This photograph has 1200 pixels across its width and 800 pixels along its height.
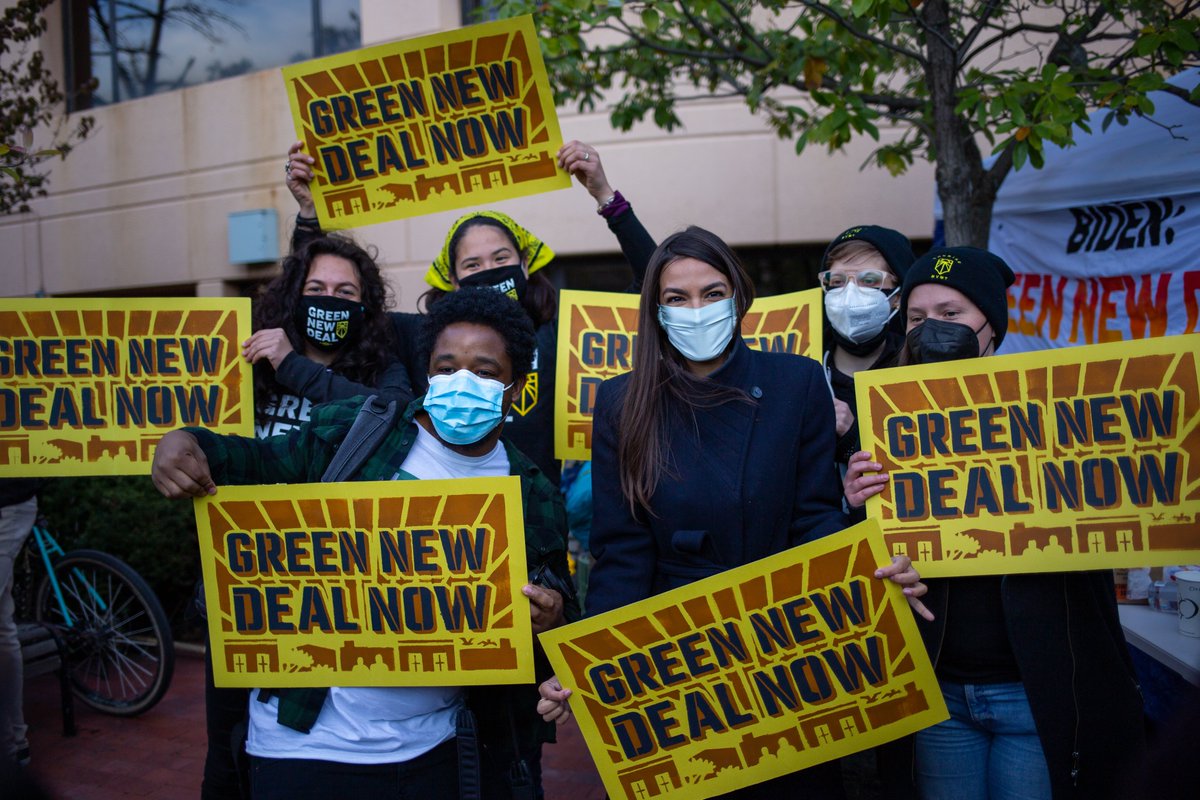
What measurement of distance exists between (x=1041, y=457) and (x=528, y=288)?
194 cm

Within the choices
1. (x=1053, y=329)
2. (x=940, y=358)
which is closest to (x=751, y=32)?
(x=1053, y=329)

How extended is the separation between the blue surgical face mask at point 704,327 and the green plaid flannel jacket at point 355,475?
514 millimetres

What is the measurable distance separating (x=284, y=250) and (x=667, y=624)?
8621mm

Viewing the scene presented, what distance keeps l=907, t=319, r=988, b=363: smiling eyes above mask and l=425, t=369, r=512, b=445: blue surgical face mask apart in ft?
3.64

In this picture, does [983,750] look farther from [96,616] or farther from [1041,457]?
[96,616]

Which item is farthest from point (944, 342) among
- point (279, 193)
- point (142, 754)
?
point (279, 193)

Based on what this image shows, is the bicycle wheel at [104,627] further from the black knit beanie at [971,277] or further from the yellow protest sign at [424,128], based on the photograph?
the black knit beanie at [971,277]

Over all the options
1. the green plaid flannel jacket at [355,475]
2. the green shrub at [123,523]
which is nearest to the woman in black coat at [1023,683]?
the green plaid flannel jacket at [355,475]

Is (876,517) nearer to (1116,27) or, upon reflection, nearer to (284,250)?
(1116,27)

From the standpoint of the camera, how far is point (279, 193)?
31.5ft

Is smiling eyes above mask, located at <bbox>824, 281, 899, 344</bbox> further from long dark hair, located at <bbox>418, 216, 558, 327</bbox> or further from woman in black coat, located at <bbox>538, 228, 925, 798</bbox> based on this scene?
long dark hair, located at <bbox>418, 216, 558, 327</bbox>

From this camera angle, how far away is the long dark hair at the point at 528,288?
141 inches

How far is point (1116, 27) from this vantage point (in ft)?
21.7

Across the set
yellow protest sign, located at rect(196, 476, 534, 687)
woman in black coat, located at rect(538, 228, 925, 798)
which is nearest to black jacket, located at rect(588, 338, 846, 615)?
woman in black coat, located at rect(538, 228, 925, 798)
